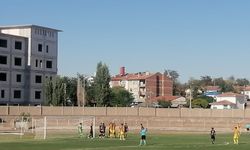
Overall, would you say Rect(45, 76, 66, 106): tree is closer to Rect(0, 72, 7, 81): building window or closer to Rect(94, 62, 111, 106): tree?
Rect(0, 72, 7, 81): building window

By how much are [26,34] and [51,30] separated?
23.8 ft

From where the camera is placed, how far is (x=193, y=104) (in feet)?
575

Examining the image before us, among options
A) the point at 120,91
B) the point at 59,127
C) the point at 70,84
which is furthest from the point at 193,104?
the point at 59,127

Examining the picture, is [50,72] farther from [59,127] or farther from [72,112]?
[59,127]

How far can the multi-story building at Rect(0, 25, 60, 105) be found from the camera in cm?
12000

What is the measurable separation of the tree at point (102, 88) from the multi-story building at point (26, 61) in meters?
13.0

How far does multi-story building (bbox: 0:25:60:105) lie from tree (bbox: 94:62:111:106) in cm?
1305

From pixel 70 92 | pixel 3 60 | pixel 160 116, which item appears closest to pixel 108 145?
pixel 160 116

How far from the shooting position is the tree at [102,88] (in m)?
139

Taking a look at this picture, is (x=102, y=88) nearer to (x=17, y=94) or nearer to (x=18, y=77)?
(x=18, y=77)

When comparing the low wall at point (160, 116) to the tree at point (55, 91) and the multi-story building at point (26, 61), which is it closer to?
the multi-story building at point (26, 61)

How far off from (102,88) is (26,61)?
875 inches

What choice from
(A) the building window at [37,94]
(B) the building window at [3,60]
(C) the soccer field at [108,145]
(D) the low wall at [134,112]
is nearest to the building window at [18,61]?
(B) the building window at [3,60]

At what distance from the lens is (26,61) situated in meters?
125
